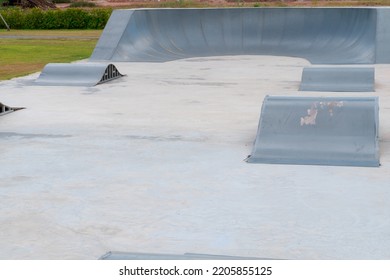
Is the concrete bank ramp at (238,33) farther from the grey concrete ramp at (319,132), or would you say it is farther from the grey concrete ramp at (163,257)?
the grey concrete ramp at (163,257)

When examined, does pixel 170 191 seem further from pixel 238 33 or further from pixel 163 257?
pixel 238 33

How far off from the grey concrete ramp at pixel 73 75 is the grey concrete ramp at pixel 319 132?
24.6ft

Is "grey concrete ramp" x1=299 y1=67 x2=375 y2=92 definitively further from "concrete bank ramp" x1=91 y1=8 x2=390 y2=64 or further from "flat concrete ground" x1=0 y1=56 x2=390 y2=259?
"concrete bank ramp" x1=91 y1=8 x2=390 y2=64

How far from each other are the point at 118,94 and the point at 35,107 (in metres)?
2.20

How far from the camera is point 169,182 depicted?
24.8ft

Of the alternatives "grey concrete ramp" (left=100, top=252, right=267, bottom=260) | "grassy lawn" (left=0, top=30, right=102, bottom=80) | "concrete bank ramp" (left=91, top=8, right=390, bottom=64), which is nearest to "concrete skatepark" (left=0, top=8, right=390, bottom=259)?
"grey concrete ramp" (left=100, top=252, right=267, bottom=260)

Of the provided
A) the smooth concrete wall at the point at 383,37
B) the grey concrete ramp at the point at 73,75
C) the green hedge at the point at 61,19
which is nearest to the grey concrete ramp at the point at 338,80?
the grey concrete ramp at the point at 73,75

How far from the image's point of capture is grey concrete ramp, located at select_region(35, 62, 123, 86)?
15914mm

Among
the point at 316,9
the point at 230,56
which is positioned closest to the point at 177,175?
the point at 230,56

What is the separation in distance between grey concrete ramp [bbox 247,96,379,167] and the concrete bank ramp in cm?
1215

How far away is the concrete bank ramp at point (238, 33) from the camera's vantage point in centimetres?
2200

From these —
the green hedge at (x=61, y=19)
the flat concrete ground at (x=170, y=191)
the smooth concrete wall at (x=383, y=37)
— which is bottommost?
the flat concrete ground at (x=170, y=191)

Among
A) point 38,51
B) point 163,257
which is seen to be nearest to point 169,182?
point 163,257

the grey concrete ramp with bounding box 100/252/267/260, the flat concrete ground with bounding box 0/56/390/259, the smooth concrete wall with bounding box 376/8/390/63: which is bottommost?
the grey concrete ramp with bounding box 100/252/267/260
